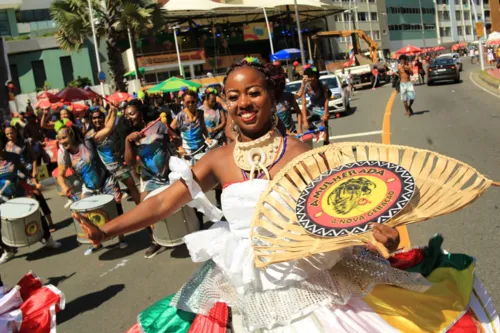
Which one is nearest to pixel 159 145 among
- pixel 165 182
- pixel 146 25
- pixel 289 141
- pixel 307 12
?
pixel 165 182

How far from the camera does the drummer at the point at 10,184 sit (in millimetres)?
7547

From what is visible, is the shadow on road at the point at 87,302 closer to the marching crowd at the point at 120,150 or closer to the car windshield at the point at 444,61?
the marching crowd at the point at 120,150

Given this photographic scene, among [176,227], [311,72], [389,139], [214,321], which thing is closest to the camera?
[214,321]

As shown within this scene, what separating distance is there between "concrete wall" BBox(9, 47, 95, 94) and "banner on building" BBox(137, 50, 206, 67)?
6.66 meters

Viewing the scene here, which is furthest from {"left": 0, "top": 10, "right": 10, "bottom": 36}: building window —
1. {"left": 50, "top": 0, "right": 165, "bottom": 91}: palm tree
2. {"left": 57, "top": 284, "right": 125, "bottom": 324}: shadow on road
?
{"left": 57, "top": 284, "right": 125, "bottom": 324}: shadow on road

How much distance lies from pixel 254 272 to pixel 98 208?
470cm

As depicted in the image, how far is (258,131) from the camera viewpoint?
247 centimetres

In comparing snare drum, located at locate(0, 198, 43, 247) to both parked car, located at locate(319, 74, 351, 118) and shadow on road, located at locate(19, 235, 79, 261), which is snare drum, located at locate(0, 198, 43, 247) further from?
parked car, located at locate(319, 74, 351, 118)

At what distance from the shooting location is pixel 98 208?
6465 mm

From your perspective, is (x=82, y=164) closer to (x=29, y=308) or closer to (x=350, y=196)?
(x=29, y=308)

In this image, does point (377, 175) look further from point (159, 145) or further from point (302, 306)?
point (159, 145)

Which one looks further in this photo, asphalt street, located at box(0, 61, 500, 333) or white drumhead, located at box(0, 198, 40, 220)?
white drumhead, located at box(0, 198, 40, 220)

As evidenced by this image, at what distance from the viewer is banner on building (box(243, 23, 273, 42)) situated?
61.8m

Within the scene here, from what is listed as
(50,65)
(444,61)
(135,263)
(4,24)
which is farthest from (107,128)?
(4,24)
